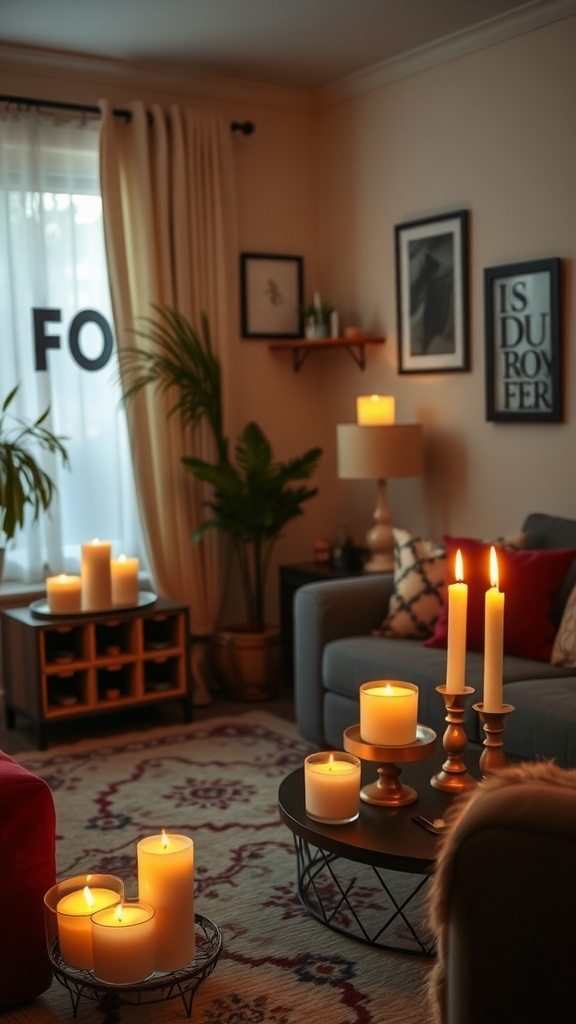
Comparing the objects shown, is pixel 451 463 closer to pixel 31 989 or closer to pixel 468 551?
pixel 468 551

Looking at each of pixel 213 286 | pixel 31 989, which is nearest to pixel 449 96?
pixel 213 286

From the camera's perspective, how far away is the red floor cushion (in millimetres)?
2234

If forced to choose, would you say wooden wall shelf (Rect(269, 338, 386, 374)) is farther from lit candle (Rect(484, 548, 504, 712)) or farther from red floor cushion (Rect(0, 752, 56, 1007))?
red floor cushion (Rect(0, 752, 56, 1007))

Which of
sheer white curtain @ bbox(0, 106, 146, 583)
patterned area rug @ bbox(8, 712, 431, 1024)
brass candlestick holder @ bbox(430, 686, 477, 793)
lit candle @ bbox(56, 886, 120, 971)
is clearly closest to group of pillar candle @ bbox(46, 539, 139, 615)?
sheer white curtain @ bbox(0, 106, 146, 583)

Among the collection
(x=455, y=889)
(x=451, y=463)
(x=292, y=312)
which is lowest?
(x=455, y=889)

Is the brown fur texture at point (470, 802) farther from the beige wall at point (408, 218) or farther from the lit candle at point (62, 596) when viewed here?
the lit candle at point (62, 596)

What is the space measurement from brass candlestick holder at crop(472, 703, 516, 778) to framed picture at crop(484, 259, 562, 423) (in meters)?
2.00

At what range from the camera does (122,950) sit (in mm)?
2119

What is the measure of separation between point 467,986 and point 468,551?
2335 millimetres

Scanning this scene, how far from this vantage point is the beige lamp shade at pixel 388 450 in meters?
4.49

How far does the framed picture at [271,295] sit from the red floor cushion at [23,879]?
3213 millimetres

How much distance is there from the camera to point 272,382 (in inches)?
208

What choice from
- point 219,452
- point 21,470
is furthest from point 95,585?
point 219,452

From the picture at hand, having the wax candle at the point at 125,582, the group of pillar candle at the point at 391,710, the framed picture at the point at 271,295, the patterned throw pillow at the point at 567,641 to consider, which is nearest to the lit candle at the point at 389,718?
the group of pillar candle at the point at 391,710
